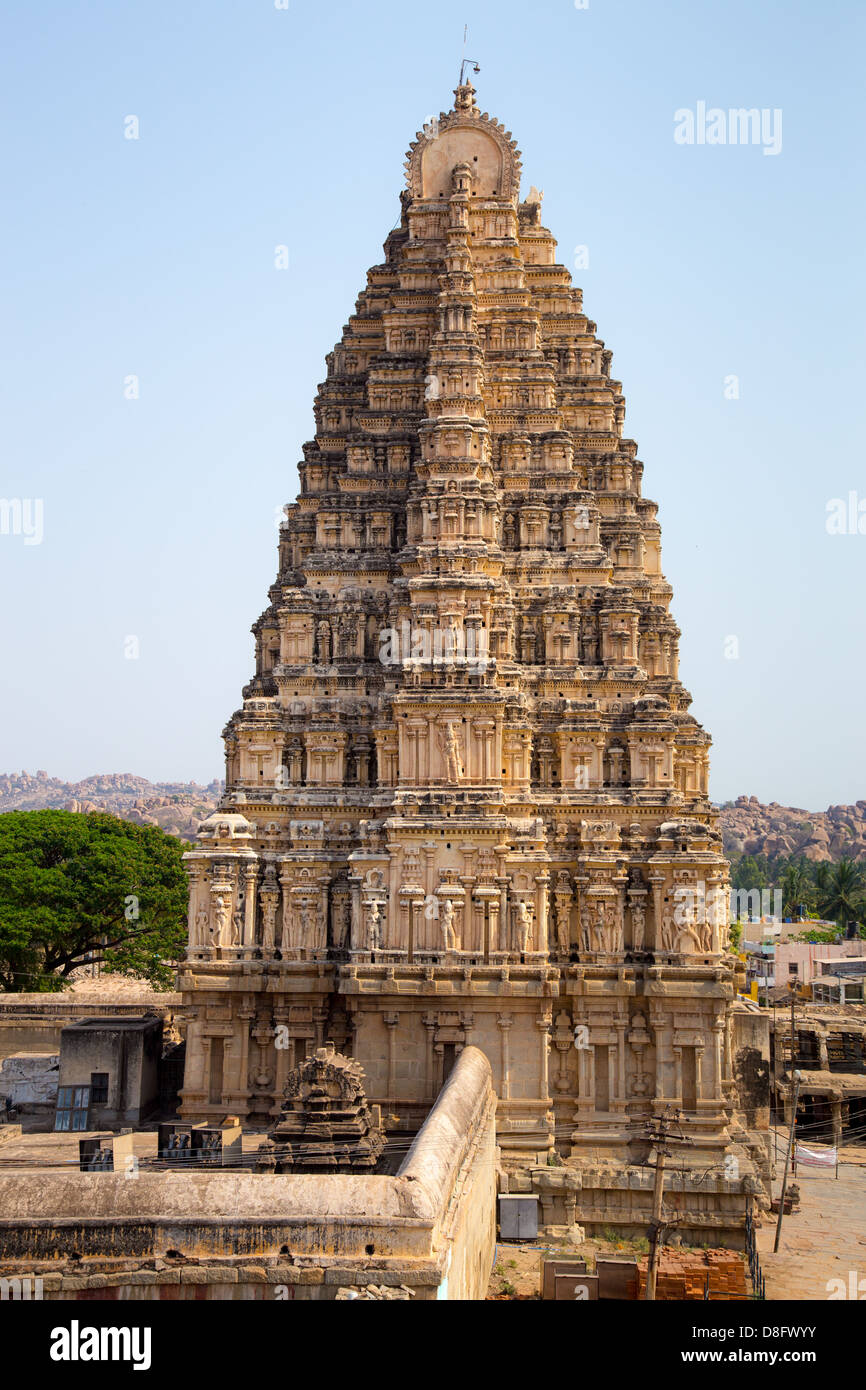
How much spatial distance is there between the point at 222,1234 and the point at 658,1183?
46.7 ft

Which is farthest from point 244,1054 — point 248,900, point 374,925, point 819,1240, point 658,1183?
point 819,1240

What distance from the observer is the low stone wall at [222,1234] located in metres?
16.6

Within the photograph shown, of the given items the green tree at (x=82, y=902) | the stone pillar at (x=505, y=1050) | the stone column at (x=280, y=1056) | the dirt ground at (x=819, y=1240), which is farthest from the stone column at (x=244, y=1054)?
the green tree at (x=82, y=902)

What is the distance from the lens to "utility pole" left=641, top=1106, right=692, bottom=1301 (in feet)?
82.6

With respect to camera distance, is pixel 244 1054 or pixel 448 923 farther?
pixel 244 1054

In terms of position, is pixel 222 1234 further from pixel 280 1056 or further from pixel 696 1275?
pixel 280 1056

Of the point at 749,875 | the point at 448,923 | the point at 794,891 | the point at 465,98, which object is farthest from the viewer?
the point at 749,875

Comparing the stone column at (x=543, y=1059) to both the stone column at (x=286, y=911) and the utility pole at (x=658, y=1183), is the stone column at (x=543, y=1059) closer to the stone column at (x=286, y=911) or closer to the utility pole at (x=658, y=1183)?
the utility pole at (x=658, y=1183)

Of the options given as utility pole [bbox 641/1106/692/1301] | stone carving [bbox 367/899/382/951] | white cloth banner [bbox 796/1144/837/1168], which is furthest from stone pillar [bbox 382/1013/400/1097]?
white cloth banner [bbox 796/1144/837/1168]

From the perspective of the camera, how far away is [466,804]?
110ft

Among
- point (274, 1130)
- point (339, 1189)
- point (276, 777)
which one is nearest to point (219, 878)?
point (276, 777)

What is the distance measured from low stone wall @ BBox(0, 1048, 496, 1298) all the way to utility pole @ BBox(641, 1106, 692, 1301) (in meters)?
8.50

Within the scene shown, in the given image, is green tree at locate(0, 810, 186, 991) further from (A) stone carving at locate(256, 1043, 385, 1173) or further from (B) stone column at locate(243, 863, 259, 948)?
(A) stone carving at locate(256, 1043, 385, 1173)
